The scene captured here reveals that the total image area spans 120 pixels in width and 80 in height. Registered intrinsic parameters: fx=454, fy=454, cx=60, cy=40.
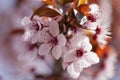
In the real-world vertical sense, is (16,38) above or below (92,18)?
below

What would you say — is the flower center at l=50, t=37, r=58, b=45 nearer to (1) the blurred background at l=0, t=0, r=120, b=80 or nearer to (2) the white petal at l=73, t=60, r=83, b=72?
(2) the white petal at l=73, t=60, r=83, b=72

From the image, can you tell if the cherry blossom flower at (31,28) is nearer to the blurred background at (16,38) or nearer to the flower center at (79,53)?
the flower center at (79,53)

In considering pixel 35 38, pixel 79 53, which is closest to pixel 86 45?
pixel 79 53

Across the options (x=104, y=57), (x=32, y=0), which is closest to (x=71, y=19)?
(x=104, y=57)

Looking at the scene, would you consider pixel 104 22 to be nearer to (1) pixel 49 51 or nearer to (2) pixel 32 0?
(1) pixel 49 51

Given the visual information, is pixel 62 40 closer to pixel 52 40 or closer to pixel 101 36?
pixel 52 40

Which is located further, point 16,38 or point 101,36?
point 16,38
